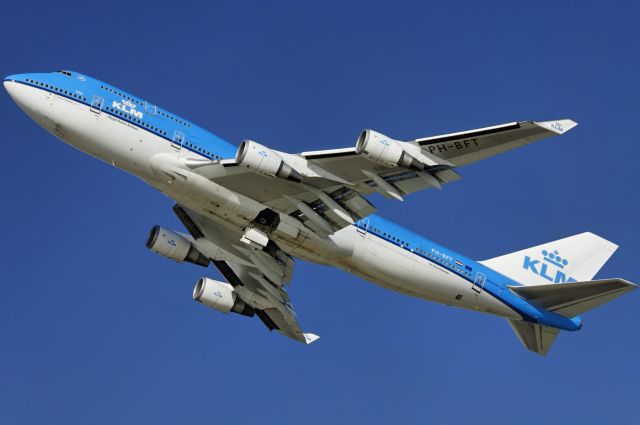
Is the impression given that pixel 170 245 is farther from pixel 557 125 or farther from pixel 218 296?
pixel 557 125

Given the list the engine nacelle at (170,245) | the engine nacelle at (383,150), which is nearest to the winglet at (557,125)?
the engine nacelle at (383,150)

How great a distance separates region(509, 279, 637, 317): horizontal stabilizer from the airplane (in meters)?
0.06

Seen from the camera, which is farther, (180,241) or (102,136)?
(180,241)

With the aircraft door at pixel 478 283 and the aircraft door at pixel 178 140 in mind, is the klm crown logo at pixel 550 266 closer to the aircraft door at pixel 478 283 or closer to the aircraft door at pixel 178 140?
the aircraft door at pixel 478 283

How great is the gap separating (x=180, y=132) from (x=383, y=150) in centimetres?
889

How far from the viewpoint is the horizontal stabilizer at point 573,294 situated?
40.0 meters

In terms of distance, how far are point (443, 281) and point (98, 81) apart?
1765cm

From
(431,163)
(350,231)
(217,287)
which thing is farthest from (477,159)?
(217,287)

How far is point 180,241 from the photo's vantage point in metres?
43.8

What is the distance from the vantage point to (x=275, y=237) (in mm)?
38906

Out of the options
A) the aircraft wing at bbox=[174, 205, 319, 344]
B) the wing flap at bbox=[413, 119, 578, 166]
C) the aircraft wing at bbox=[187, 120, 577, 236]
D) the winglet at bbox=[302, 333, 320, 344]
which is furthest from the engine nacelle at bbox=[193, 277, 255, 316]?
the wing flap at bbox=[413, 119, 578, 166]

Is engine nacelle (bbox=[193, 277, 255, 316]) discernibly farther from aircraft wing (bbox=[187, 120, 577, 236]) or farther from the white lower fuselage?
aircraft wing (bbox=[187, 120, 577, 236])

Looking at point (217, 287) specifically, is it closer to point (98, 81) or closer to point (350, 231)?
point (350, 231)

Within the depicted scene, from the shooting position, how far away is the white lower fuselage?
118ft
